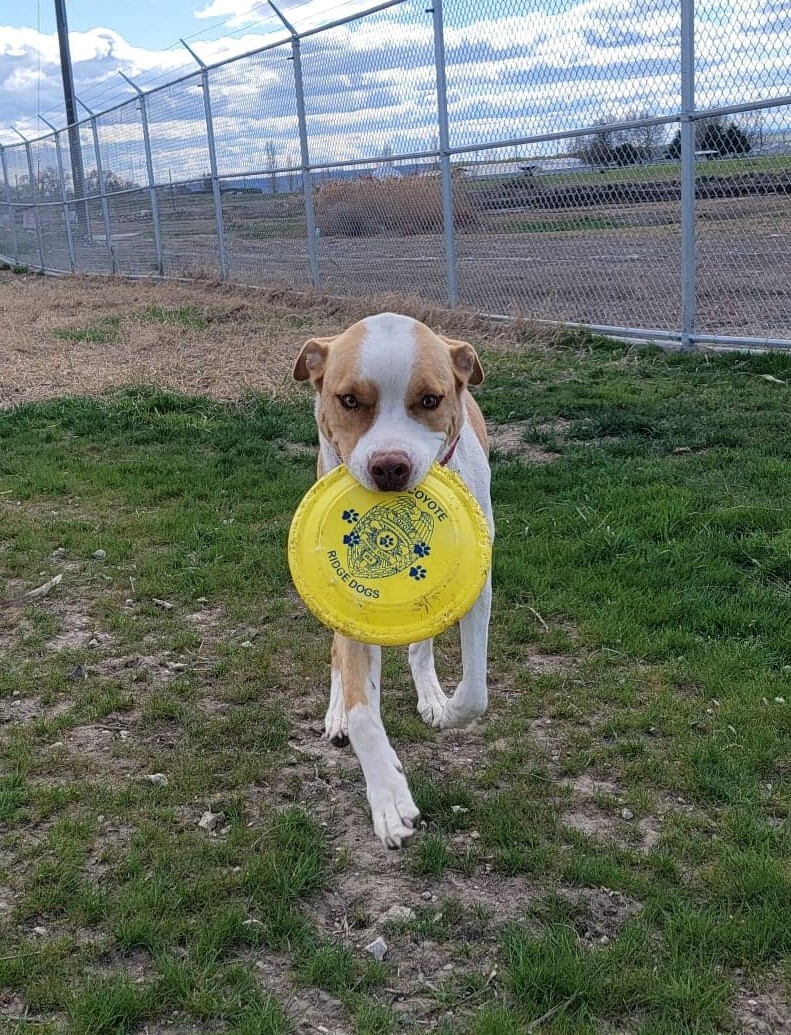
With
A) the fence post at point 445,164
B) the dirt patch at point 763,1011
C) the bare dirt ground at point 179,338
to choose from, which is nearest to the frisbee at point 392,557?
the dirt patch at point 763,1011

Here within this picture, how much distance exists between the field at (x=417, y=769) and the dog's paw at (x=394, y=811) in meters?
0.08

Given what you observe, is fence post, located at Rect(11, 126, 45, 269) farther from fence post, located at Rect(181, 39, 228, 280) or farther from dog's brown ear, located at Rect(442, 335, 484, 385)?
dog's brown ear, located at Rect(442, 335, 484, 385)

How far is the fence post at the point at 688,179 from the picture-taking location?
27.5 ft

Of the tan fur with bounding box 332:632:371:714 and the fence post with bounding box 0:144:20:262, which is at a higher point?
the fence post with bounding box 0:144:20:262

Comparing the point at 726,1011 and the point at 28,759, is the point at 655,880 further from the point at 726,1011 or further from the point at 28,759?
the point at 28,759

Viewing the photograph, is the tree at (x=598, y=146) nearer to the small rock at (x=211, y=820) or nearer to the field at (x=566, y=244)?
the field at (x=566, y=244)

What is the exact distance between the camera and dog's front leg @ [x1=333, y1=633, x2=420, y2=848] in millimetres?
2883

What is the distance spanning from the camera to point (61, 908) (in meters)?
2.70

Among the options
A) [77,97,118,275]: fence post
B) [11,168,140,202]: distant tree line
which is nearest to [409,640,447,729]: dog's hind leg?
[11,168,140,202]: distant tree line

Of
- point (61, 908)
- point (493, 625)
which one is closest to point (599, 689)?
point (493, 625)

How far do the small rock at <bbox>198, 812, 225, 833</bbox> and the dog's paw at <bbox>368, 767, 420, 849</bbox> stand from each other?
0.47m

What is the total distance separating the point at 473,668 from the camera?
328 centimetres

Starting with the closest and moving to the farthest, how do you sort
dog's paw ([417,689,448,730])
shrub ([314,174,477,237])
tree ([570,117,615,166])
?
dog's paw ([417,689,448,730]) < tree ([570,117,615,166]) < shrub ([314,174,477,237])

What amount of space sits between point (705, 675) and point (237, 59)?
14069mm
